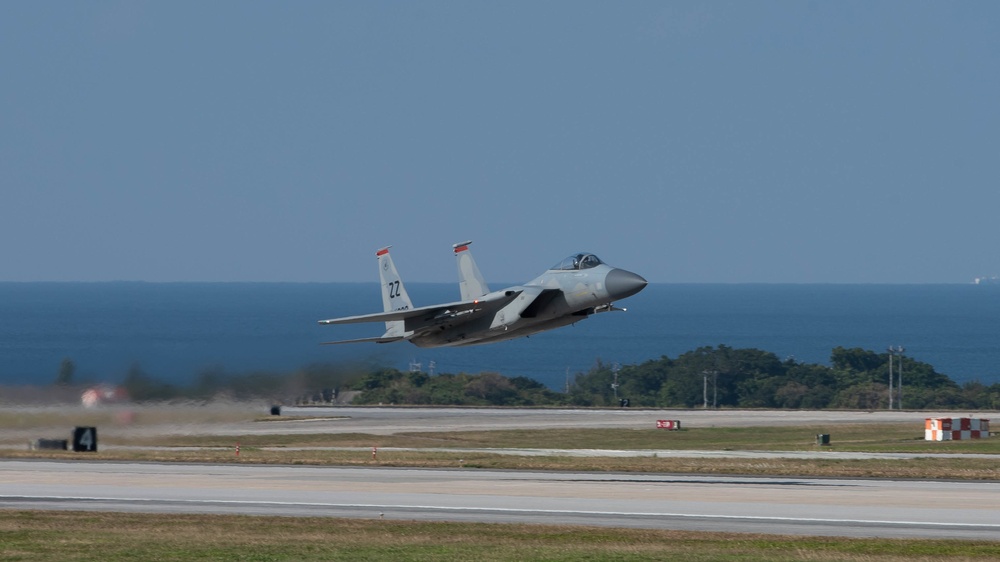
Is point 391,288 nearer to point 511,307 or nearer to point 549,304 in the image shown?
point 511,307

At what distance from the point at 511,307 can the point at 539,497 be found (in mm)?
6944

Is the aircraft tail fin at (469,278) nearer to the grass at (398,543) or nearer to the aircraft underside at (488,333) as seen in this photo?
the aircraft underside at (488,333)

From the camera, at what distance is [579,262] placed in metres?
37.3

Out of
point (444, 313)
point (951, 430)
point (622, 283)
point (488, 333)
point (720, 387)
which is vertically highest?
point (622, 283)

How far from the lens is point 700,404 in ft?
382

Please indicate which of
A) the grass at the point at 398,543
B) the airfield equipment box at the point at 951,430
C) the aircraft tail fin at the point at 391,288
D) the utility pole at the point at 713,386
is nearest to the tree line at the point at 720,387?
the utility pole at the point at 713,386

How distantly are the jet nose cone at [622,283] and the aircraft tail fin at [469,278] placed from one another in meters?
6.20

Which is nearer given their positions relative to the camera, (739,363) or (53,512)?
(53,512)

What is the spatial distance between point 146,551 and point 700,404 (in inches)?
3760

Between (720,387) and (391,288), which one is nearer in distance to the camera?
(391,288)

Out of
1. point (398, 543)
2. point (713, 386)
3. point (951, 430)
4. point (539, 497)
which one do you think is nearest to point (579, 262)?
point (539, 497)

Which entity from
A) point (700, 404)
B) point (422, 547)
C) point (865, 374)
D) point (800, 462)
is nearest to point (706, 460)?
point (800, 462)

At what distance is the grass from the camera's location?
23.9 metres

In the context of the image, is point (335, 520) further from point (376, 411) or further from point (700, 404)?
point (700, 404)
